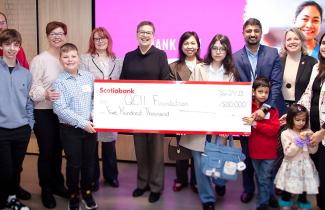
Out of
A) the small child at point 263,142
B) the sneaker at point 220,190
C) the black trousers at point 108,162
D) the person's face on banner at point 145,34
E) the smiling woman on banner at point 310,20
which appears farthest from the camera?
the smiling woman on banner at point 310,20

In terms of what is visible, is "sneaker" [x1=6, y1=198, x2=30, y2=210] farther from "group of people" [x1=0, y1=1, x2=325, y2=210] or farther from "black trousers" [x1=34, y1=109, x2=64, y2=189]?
"black trousers" [x1=34, y1=109, x2=64, y2=189]

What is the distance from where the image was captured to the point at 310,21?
423 centimetres

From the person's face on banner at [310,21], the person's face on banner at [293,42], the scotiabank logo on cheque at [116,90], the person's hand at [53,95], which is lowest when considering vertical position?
the person's hand at [53,95]

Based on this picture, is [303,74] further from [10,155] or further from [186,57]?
[10,155]

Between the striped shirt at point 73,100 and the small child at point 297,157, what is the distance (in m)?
1.77

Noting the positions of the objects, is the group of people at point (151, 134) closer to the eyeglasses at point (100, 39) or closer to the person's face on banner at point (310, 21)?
the eyeglasses at point (100, 39)

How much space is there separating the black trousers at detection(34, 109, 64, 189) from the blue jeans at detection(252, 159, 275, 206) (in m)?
1.86

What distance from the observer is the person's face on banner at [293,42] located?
331 centimetres

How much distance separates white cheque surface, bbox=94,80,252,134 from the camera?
308 cm

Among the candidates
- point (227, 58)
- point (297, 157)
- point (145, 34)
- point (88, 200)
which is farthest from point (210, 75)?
point (88, 200)

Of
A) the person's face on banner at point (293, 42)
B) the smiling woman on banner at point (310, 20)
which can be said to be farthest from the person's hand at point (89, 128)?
the smiling woman on banner at point (310, 20)

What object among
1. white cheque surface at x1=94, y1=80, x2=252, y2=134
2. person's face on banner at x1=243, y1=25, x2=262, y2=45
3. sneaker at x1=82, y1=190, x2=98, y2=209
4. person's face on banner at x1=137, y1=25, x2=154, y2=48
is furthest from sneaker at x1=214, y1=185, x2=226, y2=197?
person's face on banner at x1=137, y1=25, x2=154, y2=48

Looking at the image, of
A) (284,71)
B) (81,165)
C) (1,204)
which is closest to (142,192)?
(81,165)

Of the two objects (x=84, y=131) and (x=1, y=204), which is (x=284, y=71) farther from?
(x=1, y=204)
